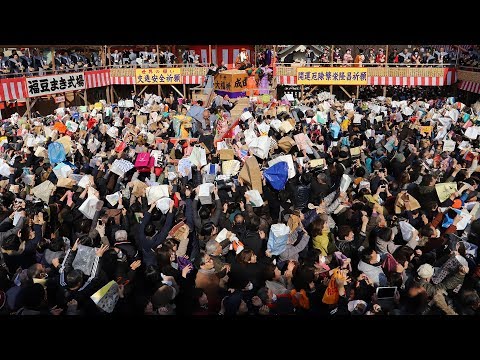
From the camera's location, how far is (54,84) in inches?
808

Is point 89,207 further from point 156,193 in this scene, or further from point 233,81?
point 233,81

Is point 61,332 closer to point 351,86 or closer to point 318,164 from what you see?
point 318,164

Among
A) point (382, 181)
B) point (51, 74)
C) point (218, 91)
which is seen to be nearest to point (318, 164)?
point (382, 181)

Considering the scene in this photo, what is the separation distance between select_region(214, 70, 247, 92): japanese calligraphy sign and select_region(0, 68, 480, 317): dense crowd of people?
11049 millimetres

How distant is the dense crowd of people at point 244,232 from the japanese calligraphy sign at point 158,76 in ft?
55.0

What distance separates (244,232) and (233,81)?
15666 mm

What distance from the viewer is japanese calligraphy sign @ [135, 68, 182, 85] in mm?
25328

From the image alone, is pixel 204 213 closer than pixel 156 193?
Yes

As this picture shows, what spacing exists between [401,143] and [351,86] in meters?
17.3

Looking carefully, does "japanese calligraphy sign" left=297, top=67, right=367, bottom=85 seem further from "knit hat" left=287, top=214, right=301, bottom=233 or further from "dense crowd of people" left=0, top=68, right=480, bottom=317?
"knit hat" left=287, top=214, right=301, bottom=233

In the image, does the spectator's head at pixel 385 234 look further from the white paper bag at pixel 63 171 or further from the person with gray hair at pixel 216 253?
the white paper bag at pixel 63 171

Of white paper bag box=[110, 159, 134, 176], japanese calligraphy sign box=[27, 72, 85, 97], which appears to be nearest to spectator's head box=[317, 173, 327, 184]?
white paper bag box=[110, 159, 134, 176]

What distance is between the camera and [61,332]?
2.53m

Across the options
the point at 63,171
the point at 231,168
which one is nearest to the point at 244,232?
the point at 231,168
